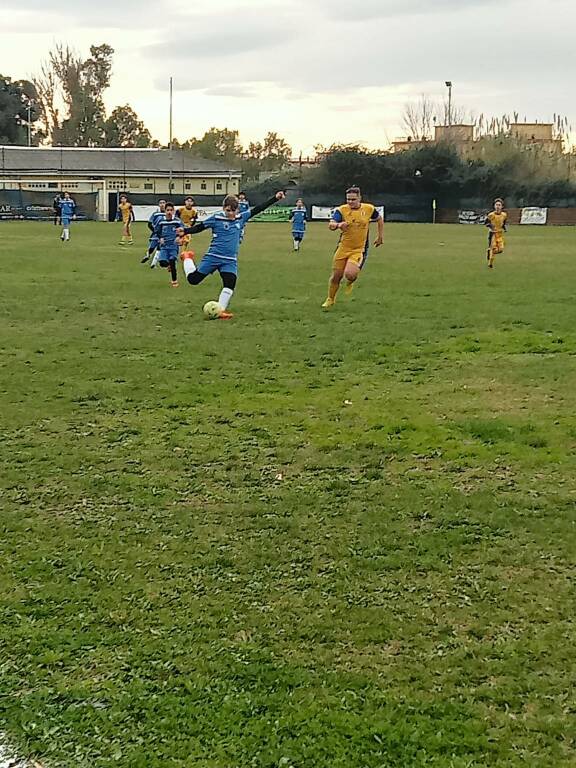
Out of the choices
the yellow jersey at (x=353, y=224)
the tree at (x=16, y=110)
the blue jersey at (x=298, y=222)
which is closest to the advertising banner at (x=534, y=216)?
the blue jersey at (x=298, y=222)

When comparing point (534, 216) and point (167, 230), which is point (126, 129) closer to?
point (534, 216)

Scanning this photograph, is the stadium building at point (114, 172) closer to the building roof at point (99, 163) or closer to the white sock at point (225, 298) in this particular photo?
the building roof at point (99, 163)

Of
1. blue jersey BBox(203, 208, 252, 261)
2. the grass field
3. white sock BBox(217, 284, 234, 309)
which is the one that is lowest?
the grass field

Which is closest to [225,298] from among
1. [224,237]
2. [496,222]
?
[224,237]

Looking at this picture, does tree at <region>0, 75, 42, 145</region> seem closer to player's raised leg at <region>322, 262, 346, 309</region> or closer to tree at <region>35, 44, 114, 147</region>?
tree at <region>35, 44, 114, 147</region>

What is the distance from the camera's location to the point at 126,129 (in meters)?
116

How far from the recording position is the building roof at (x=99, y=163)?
81062 millimetres

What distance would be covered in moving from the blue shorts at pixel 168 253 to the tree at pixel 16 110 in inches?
3318

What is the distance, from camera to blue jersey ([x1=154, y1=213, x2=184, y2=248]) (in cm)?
2008

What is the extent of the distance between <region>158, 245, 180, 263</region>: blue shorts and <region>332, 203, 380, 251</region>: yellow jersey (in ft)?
15.8

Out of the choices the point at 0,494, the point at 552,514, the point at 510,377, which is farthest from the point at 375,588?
the point at 510,377

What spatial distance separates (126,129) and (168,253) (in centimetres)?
10145

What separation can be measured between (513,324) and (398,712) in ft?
36.0

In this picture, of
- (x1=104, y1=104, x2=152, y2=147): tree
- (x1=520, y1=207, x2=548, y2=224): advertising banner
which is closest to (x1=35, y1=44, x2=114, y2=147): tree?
(x1=104, y1=104, x2=152, y2=147): tree
